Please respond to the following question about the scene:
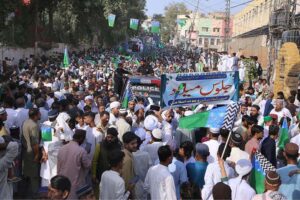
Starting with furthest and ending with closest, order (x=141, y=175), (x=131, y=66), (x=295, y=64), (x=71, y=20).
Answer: (x=71, y=20) < (x=131, y=66) < (x=295, y=64) < (x=141, y=175)

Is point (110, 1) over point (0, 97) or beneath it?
over

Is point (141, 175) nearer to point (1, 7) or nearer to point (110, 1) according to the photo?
point (1, 7)

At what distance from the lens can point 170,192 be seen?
5.13 metres

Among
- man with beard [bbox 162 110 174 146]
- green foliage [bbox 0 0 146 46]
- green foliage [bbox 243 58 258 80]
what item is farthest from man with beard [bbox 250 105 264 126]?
green foliage [bbox 0 0 146 46]

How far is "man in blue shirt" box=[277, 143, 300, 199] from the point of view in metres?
5.06

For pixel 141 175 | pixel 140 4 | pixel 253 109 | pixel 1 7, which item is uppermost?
pixel 140 4

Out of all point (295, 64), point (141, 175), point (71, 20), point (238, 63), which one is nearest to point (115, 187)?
point (141, 175)

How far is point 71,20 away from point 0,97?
22.1 meters

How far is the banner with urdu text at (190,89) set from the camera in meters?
7.39

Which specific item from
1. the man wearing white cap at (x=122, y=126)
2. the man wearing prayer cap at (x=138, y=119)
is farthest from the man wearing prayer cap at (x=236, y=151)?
the man wearing prayer cap at (x=138, y=119)

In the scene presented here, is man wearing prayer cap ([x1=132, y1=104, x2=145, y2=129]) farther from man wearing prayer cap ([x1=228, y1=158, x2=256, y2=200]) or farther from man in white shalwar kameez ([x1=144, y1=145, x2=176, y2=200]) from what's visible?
man wearing prayer cap ([x1=228, y1=158, x2=256, y2=200])

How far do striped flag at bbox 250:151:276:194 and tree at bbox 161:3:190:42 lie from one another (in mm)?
106353

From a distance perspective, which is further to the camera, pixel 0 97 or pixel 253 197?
pixel 0 97

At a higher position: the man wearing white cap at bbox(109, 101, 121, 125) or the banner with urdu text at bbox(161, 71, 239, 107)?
the banner with urdu text at bbox(161, 71, 239, 107)
